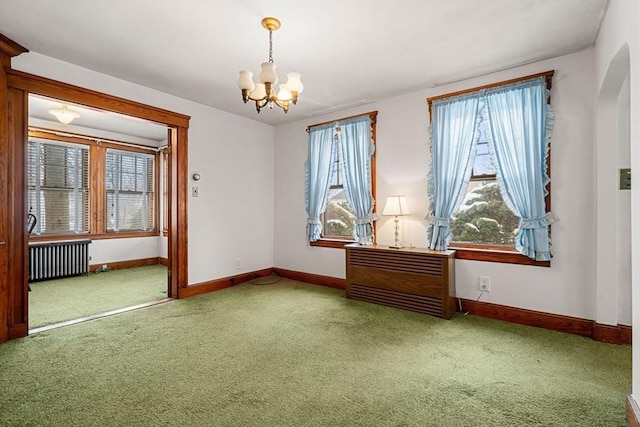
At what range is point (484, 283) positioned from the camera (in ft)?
11.1

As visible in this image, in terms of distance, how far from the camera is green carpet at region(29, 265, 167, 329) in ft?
11.3

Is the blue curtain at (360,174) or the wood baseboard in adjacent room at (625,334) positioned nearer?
the wood baseboard in adjacent room at (625,334)

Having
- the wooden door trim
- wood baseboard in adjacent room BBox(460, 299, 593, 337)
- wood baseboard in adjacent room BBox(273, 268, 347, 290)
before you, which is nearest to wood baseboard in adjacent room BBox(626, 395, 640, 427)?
wood baseboard in adjacent room BBox(460, 299, 593, 337)

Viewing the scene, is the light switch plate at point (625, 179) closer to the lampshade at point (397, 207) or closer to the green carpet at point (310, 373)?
the green carpet at point (310, 373)

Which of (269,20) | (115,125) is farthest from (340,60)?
(115,125)

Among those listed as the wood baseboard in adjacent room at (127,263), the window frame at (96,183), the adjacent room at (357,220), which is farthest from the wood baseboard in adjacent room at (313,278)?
the window frame at (96,183)

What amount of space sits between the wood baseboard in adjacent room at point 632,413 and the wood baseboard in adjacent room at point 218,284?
4180mm

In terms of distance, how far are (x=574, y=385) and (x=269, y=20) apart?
3344 mm

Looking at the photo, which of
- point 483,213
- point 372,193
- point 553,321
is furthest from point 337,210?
point 553,321

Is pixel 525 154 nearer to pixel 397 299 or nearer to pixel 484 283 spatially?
pixel 484 283

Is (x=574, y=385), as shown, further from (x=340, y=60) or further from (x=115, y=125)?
(x=115, y=125)

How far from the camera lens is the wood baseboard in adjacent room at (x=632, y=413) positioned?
1.49 metres

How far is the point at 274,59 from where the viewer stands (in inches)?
121

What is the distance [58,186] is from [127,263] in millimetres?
1809
